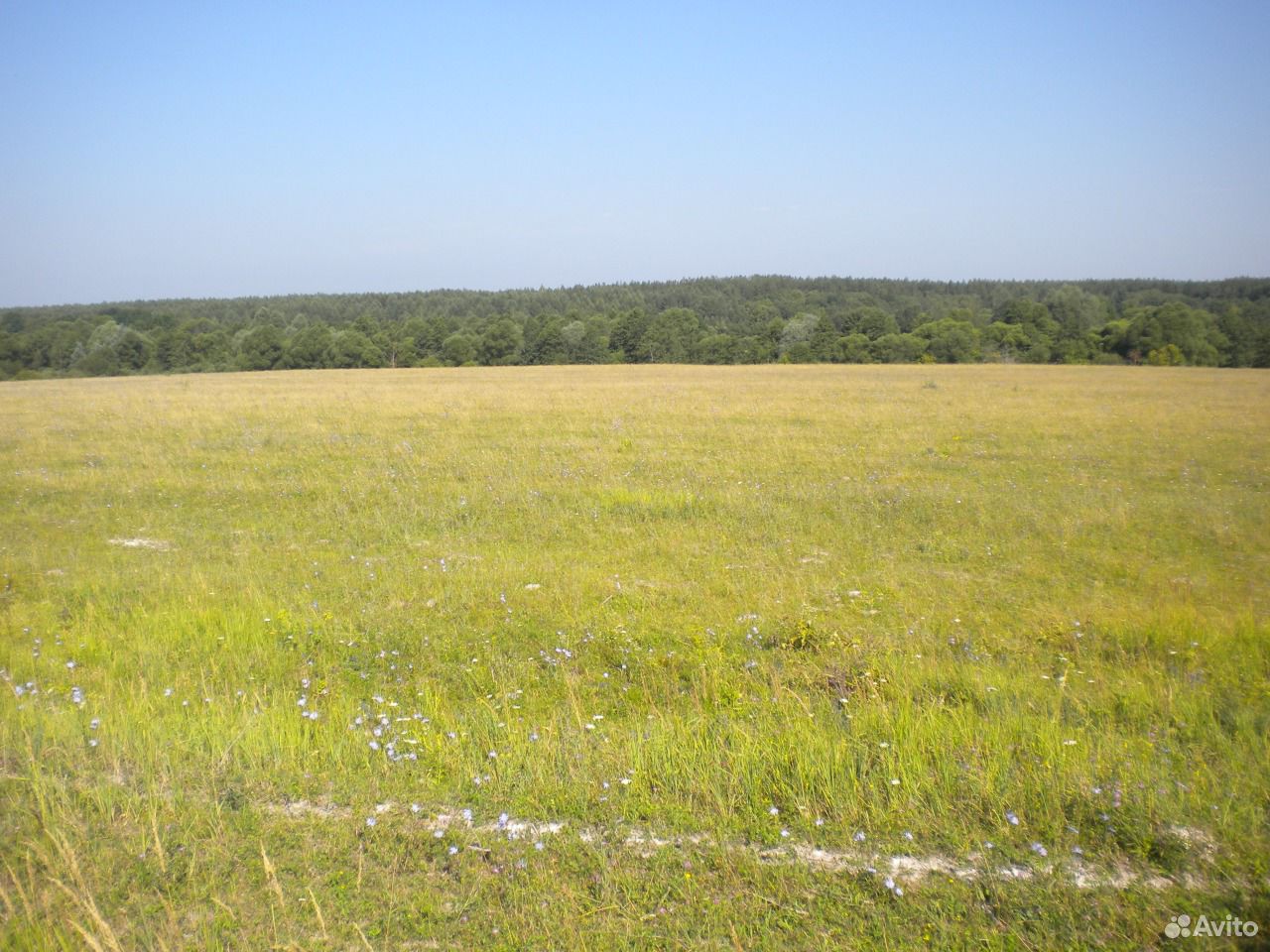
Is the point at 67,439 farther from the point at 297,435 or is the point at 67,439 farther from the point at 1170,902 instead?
the point at 1170,902

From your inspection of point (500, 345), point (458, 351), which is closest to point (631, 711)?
point (458, 351)

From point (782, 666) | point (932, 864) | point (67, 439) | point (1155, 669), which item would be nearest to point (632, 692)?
point (782, 666)

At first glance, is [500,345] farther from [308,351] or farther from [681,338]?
[681,338]

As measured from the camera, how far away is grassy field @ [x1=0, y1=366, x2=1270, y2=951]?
391 centimetres

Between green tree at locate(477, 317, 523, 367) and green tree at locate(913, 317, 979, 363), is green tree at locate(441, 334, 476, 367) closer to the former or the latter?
green tree at locate(477, 317, 523, 367)

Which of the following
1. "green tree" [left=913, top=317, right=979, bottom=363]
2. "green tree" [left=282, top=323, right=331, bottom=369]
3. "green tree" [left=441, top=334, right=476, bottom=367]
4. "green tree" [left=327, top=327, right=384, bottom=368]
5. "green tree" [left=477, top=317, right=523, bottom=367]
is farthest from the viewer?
"green tree" [left=477, top=317, right=523, bottom=367]

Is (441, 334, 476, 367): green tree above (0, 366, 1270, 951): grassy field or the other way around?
above

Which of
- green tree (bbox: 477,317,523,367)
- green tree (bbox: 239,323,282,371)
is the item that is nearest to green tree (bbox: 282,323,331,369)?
green tree (bbox: 239,323,282,371)

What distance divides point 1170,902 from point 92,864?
5.33 metres

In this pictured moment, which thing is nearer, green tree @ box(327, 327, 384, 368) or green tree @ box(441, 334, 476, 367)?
green tree @ box(327, 327, 384, 368)

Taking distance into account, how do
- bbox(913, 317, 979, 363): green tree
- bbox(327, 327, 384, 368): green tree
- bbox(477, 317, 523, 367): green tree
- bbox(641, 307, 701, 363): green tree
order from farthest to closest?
bbox(641, 307, 701, 363): green tree → bbox(477, 317, 523, 367): green tree → bbox(327, 327, 384, 368): green tree → bbox(913, 317, 979, 363): green tree

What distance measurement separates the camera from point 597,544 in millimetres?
11711
